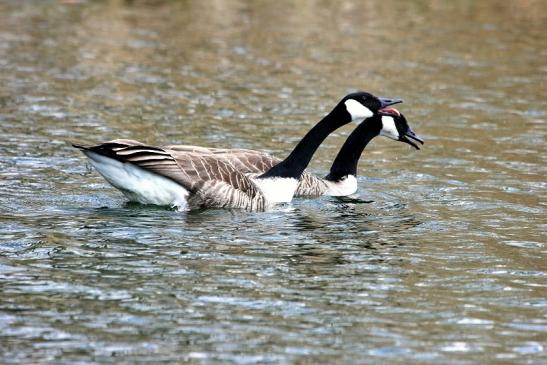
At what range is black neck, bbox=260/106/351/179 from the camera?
505 inches

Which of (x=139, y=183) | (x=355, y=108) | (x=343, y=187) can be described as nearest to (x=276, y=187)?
(x=355, y=108)

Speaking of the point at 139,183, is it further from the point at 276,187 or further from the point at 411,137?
the point at 411,137

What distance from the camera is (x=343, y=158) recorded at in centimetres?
1445

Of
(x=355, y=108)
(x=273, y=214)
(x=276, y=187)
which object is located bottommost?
(x=273, y=214)

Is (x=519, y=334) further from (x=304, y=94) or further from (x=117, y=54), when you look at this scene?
(x=117, y=54)

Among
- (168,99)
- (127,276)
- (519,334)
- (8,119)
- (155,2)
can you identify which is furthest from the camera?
(155,2)

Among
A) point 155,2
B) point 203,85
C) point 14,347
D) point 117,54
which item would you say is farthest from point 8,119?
point 155,2

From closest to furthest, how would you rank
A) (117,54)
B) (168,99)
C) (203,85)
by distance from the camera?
(168,99) < (203,85) < (117,54)

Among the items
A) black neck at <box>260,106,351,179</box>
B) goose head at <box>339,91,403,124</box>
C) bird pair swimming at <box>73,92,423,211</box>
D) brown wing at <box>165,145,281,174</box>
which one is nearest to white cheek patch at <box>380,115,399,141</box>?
bird pair swimming at <box>73,92,423,211</box>

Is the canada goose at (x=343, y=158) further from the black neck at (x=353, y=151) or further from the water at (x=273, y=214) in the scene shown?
the water at (x=273, y=214)

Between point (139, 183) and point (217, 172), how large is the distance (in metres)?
0.98

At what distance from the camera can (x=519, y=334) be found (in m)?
8.24

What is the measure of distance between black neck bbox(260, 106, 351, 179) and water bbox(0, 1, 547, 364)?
18.7 inches

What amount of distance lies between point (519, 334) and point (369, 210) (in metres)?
4.67
